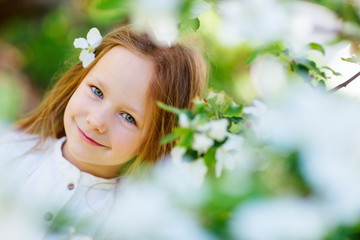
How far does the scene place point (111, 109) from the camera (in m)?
1.12

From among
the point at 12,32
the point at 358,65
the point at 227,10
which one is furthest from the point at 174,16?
the point at 12,32

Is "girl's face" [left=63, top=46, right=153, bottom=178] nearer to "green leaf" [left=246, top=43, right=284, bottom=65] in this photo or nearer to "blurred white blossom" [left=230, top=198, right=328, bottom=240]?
"green leaf" [left=246, top=43, right=284, bottom=65]

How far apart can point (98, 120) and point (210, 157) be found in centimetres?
49

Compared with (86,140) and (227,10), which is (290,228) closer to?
(227,10)

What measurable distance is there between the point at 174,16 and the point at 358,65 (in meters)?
0.49

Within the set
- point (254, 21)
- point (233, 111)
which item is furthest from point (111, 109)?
point (254, 21)

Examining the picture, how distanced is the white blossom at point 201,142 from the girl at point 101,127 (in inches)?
19.5

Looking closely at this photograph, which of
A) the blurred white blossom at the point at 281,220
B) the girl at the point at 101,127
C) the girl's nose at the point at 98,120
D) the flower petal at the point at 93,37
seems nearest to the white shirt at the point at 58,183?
the girl at the point at 101,127

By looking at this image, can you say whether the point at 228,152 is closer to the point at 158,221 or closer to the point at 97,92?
the point at 158,221

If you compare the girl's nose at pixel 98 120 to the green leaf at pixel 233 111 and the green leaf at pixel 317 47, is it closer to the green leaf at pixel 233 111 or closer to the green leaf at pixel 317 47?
the green leaf at pixel 233 111

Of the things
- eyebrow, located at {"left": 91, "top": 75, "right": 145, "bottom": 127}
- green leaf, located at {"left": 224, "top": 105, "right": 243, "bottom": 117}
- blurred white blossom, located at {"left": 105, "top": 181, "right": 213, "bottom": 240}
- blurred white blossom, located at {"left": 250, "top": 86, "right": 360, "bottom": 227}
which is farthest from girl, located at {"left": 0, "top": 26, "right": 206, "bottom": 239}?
blurred white blossom, located at {"left": 250, "top": 86, "right": 360, "bottom": 227}

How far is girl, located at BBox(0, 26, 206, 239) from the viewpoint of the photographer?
1146 mm

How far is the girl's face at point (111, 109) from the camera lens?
1.13 m

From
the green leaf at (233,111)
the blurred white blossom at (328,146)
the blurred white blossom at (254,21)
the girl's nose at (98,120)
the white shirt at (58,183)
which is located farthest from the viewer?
the white shirt at (58,183)
